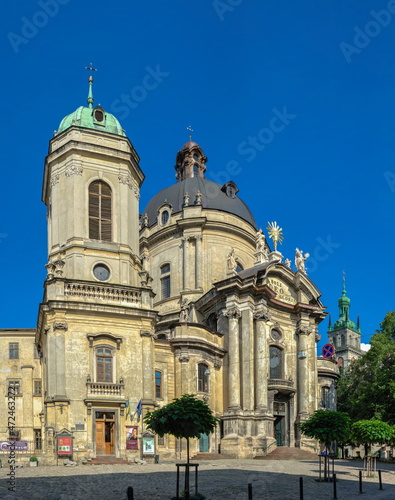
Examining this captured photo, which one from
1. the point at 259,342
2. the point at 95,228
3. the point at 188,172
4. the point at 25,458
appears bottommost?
the point at 25,458

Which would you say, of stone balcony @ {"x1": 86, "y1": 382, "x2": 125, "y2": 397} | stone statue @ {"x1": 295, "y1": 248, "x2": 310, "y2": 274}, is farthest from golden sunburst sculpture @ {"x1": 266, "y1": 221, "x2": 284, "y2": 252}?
stone balcony @ {"x1": 86, "y1": 382, "x2": 125, "y2": 397}

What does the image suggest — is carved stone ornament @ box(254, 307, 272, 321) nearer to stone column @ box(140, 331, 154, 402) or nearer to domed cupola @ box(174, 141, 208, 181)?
stone column @ box(140, 331, 154, 402)

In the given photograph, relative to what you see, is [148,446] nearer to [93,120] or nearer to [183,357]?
[183,357]

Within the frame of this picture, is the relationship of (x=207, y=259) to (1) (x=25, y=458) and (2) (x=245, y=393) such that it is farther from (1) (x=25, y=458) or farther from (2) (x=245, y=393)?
(1) (x=25, y=458)

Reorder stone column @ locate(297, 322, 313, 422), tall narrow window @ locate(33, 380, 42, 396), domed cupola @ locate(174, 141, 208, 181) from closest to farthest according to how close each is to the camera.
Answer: tall narrow window @ locate(33, 380, 42, 396) → stone column @ locate(297, 322, 313, 422) → domed cupola @ locate(174, 141, 208, 181)

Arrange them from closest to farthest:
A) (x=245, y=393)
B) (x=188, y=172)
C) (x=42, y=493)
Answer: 1. (x=42, y=493)
2. (x=245, y=393)
3. (x=188, y=172)

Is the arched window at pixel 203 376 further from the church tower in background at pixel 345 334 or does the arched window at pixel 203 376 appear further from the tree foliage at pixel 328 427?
the church tower in background at pixel 345 334

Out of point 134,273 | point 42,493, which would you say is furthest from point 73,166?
point 42,493

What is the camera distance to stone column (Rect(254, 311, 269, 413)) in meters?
47.3

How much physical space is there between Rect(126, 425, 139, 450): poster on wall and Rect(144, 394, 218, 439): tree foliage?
60.2ft

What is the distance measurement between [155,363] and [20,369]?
11.4 metres

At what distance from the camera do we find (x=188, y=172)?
222ft

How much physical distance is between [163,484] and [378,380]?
91.4ft

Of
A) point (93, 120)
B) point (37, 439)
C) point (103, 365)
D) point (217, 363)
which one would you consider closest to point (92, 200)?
point (93, 120)
